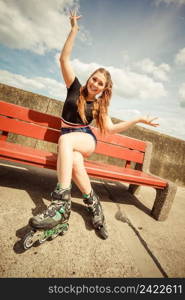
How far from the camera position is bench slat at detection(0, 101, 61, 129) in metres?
2.14

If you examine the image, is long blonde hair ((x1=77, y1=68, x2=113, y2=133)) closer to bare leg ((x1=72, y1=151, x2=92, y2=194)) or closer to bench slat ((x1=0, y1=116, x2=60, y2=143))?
bare leg ((x1=72, y1=151, x2=92, y2=194))

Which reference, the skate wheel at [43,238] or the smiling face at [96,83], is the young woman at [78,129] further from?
the skate wheel at [43,238]

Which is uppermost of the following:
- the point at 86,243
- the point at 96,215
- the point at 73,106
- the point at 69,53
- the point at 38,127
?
the point at 69,53

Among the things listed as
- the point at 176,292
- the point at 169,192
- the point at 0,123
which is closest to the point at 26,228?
the point at 176,292

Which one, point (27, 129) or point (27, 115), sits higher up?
point (27, 115)

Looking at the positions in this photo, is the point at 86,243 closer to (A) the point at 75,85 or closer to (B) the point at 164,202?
(B) the point at 164,202

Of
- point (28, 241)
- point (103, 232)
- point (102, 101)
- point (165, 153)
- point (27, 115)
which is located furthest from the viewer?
point (165, 153)

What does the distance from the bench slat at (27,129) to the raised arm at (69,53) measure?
2.59ft

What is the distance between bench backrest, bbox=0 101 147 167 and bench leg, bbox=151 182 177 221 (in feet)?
2.52

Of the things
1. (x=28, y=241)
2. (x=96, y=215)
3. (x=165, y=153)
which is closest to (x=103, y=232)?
(x=96, y=215)

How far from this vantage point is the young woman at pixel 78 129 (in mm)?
1433

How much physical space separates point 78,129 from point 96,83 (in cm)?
59

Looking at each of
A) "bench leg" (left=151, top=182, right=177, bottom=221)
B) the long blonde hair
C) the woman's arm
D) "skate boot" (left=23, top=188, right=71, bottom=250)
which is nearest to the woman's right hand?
the long blonde hair

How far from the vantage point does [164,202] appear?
2.20 metres
